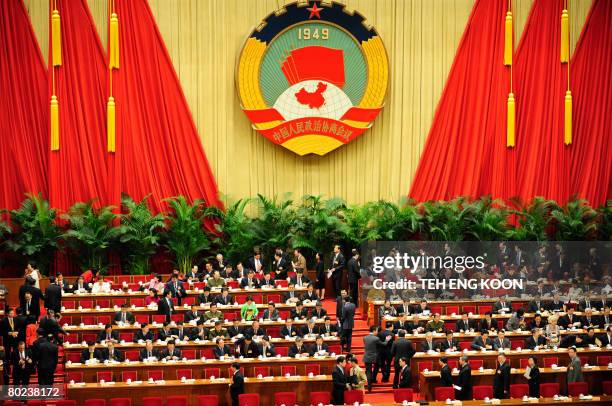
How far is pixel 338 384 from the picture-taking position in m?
14.9

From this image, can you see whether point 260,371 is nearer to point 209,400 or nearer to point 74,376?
A: point 209,400

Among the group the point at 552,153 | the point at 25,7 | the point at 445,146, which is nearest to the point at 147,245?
the point at 25,7

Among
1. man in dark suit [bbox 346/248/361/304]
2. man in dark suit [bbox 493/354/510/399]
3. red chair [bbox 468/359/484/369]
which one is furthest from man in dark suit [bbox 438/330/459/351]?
man in dark suit [bbox 346/248/361/304]

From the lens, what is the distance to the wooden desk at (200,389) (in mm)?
14828

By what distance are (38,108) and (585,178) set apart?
13847mm

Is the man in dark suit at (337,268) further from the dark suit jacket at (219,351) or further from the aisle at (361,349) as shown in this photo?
the dark suit jacket at (219,351)

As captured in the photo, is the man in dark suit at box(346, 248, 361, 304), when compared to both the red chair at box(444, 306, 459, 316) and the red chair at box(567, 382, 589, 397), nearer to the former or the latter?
the red chair at box(444, 306, 459, 316)

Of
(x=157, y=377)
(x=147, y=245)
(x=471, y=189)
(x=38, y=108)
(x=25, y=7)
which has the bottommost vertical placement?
(x=157, y=377)

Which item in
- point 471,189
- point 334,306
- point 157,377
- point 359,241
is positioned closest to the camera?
point 157,377

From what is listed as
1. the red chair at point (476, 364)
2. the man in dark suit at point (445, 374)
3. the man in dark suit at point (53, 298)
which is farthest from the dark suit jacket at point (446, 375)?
the man in dark suit at point (53, 298)

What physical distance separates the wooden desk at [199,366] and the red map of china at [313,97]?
8876mm

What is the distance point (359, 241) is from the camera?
22.2m

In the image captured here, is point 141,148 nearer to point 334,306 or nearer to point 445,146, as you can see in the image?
point 334,306

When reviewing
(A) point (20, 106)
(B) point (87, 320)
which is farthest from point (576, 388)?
(A) point (20, 106)
